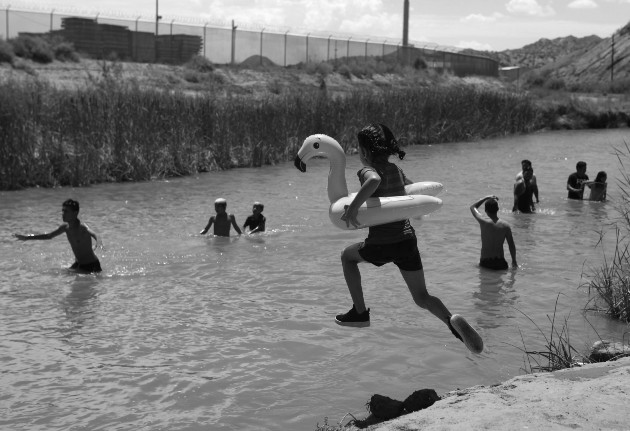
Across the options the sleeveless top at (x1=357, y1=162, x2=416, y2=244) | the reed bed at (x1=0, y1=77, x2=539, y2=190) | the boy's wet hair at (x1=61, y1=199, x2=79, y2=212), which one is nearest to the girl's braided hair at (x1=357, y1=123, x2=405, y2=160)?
the sleeveless top at (x1=357, y1=162, x2=416, y2=244)

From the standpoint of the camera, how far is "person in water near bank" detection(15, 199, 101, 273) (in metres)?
11.6

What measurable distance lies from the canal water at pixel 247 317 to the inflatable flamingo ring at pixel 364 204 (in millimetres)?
1961

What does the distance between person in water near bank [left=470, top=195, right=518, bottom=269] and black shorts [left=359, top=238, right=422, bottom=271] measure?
5.47 m

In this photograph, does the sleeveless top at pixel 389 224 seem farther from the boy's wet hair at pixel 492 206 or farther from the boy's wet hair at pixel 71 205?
the boy's wet hair at pixel 71 205

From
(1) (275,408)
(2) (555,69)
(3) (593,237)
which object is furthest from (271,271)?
(2) (555,69)

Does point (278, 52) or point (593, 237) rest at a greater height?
point (278, 52)

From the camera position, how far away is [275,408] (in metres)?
7.36

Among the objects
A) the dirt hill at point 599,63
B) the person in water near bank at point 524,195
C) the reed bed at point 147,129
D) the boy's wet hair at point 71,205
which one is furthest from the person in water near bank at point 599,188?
the dirt hill at point 599,63

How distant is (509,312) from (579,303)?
0.95 metres

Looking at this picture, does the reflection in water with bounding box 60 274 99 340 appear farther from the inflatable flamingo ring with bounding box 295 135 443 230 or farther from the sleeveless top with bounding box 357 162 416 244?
the sleeveless top with bounding box 357 162 416 244

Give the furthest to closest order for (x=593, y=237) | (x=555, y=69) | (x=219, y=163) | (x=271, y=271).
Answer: (x=555, y=69)
(x=219, y=163)
(x=593, y=237)
(x=271, y=271)

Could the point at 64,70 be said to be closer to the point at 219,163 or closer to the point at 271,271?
the point at 219,163

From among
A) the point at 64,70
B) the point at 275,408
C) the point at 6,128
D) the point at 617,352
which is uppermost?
the point at 64,70

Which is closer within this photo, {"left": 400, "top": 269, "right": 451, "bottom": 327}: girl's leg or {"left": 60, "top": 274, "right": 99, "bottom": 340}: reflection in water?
{"left": 400, "top": 269, "right": 451, "bottom": 327}: girl's leg
